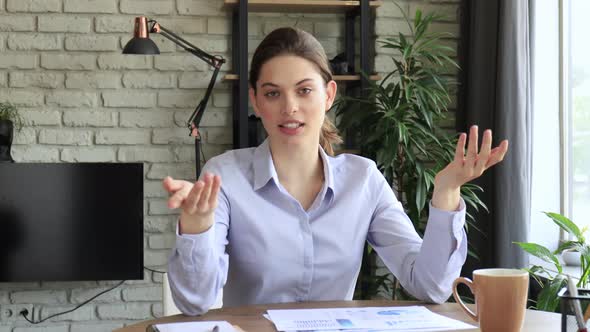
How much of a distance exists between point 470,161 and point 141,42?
193cm

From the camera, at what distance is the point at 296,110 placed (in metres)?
1.78

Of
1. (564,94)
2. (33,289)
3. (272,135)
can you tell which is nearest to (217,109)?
(33,289)

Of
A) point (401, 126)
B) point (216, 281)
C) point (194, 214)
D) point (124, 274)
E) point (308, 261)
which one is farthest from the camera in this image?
point (124, 274)

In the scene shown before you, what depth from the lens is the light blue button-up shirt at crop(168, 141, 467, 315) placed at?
166cm

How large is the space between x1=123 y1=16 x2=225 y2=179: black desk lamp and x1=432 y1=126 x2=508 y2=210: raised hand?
1.81 metres

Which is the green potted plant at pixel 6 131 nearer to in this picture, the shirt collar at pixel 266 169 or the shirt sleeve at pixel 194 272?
the shirt collar at pixel 266 169

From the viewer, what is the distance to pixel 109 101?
3445 mm

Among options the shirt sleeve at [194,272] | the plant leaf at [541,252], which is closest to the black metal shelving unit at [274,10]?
the plant leaf at [541,252]

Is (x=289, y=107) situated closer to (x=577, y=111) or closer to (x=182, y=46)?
(x=182, y=46)

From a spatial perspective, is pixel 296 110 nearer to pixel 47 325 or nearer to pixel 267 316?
pixel 267 316

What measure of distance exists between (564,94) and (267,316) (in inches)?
83.7

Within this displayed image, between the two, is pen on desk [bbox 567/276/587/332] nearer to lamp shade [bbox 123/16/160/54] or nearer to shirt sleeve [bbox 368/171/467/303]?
shirt sleeve [bbox 368/171/467/303]

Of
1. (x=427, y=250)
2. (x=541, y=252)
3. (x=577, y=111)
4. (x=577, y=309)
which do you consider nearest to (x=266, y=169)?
(x=427, y=250)

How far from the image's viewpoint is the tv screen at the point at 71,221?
324 cm
